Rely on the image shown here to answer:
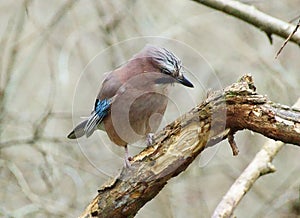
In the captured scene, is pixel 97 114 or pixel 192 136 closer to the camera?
pixel 192 136

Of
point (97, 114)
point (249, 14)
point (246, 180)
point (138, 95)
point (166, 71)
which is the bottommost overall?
point (246, 180)

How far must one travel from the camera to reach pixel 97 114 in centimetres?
349

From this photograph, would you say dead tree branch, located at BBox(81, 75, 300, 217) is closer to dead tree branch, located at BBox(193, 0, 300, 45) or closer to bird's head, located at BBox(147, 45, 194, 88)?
bird's head, located at BBox(147, 45, 194, 88)

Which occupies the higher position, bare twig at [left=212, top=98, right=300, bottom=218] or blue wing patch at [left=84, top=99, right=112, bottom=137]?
blue wing patch at [left=84, top=99, right=112, bottom=137]

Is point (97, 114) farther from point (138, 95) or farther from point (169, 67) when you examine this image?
point (169, 67)

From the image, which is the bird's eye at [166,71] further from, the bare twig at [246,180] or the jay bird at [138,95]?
the bare twig at [246,180]

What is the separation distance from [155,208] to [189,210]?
1.02ft

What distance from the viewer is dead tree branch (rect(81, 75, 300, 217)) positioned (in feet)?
8.28

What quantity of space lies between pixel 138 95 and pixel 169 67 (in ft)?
0.90

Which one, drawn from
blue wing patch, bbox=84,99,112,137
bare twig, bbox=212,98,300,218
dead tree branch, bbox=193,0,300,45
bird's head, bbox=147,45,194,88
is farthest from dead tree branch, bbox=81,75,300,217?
dead tree branch, bbox=193,0,300,45

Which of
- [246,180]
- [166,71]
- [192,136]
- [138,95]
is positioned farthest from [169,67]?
[246,180]

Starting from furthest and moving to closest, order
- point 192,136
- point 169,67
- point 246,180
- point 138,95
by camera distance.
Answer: point 246,180 → point 138,95 → point 169,67 → point 192,136

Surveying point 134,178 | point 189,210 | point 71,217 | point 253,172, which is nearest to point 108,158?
point 71,217

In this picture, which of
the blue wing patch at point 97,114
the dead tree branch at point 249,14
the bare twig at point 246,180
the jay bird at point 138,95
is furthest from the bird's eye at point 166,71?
the dead tree branch at point 249,14
